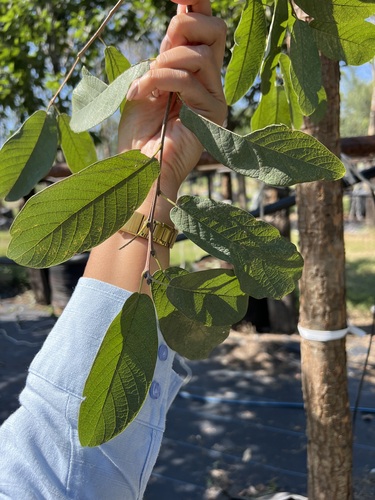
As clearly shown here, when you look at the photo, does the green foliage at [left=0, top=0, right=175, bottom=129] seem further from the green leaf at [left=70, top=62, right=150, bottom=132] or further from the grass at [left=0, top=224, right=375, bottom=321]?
the green leaf at [left=70, top=62, right=150, bottom=132]

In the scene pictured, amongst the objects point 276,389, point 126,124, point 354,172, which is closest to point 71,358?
point 126,124

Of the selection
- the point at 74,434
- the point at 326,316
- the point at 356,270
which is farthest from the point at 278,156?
the point at 356,270

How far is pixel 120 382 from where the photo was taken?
1.17 feet

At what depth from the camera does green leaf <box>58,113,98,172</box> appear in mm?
632

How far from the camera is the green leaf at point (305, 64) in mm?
470

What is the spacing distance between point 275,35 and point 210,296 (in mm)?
281

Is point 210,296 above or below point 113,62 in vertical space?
below

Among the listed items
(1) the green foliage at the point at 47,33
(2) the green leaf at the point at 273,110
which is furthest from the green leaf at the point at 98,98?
(1) the green foliage at the point at 47,33

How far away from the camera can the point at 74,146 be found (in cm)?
64

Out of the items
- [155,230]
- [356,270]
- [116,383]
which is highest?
[155,230]

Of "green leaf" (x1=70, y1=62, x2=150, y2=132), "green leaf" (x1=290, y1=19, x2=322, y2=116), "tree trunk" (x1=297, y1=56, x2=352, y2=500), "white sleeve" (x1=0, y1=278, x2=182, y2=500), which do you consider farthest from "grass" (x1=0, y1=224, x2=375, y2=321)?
"green leaf" (x1=290, y1=19, x2=322, y2=116)

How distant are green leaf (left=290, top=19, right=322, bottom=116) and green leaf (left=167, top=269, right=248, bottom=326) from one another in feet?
0.60

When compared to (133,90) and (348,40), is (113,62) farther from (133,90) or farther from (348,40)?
(348,40)

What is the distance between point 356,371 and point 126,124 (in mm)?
3032
